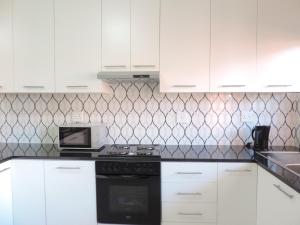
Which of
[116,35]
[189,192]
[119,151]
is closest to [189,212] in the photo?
[189,192]

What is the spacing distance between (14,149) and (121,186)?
117 centimetres

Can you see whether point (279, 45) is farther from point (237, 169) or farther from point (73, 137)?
point (73, 137)

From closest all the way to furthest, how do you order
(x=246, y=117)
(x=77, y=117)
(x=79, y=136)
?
(x=79, y=136) → (x=246, y=117) → (x=77, y=117)

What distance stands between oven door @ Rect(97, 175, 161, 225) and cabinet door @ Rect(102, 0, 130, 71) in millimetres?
994

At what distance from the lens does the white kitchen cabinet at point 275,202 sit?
1.41m

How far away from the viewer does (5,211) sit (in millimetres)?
2094

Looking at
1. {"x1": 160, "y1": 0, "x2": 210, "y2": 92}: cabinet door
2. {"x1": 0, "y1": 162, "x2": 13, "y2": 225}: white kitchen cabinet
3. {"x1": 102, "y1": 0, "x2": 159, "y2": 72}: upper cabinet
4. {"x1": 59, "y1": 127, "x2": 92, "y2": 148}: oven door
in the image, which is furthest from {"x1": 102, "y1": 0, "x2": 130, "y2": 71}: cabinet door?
{"x1": 0, "y1": 162, "x2": 13, "y2": 225}: white kitchen cabinet

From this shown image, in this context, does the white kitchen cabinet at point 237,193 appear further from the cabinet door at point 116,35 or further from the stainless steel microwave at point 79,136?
the cabinet door at point 116,35

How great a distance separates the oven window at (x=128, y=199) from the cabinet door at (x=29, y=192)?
2.07ft

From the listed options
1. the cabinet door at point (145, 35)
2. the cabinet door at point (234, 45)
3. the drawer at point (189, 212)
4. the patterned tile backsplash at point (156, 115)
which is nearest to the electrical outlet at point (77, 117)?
the patterned tile backsplash at point (156, 115)

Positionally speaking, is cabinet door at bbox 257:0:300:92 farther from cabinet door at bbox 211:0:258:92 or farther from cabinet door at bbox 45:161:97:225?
cabinet door at bbox 45:161:97:225

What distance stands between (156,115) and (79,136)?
798 millimetres

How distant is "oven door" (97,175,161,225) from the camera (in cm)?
204

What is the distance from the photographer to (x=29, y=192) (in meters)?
2.17
